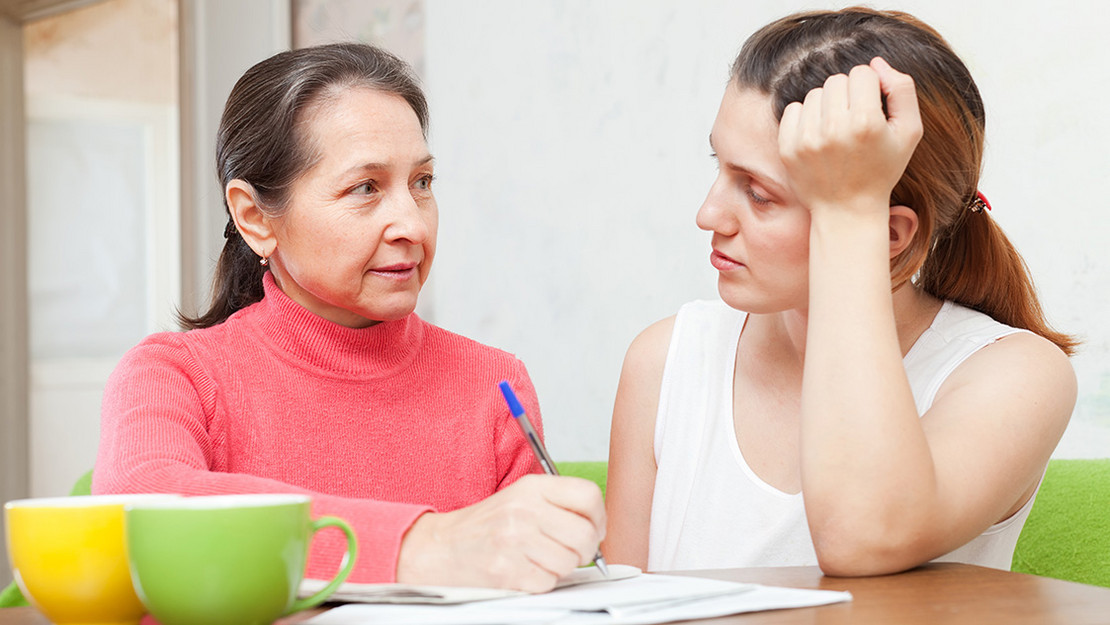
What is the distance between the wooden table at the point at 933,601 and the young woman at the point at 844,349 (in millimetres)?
41

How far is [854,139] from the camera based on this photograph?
0.87 metres

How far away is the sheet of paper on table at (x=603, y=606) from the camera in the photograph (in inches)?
24.4

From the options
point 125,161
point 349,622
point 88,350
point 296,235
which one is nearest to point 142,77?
point 125,161

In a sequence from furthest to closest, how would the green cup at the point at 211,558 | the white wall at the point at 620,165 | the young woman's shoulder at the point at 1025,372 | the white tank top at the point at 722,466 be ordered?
the white wall at the point at 620,165, the white tank top at the point at 722,466, the young woman's shoulder at the point at 1025,372, the green cup at the point at 211,558

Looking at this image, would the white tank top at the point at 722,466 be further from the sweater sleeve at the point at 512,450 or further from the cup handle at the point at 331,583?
the cup handle at the point at 331,583

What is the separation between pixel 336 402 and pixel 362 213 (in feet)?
0.68

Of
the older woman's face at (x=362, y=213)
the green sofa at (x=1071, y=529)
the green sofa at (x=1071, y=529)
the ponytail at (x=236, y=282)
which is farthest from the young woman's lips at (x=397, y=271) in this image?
the green sofa at (x=1071, y=529)

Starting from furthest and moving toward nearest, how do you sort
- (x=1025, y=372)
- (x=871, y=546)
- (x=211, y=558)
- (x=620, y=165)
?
(x=620, y=165)
(x=1025, y=372)
(x=871, y=546)
(x=211, y=558)

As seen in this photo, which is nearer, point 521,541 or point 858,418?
point 521,541

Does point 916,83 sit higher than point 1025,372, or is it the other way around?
point 916,83

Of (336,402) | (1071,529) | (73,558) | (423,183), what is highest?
(423,183)

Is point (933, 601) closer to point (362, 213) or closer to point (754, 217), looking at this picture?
point (754, 217)

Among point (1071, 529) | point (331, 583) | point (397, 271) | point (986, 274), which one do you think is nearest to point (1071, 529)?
point (1071, 529)

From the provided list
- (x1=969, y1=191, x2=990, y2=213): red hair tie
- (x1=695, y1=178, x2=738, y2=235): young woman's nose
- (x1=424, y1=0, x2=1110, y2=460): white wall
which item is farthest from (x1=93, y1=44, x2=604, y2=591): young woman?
(x1=424, y1=0, x2=1110, y2=460): white wall
